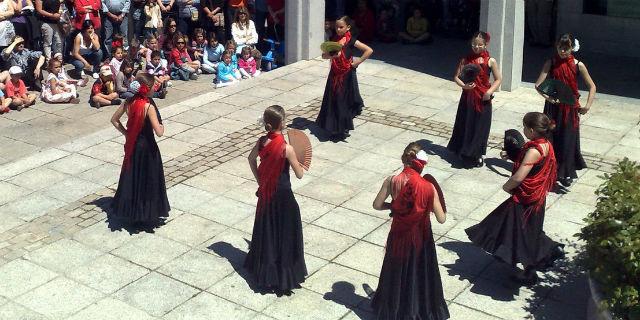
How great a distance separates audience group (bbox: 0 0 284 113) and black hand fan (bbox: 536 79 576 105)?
6.63 m

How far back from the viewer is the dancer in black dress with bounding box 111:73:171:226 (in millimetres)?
A: 9859

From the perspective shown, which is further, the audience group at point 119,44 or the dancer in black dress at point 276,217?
the audience group at point 119,44

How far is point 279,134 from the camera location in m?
8.64

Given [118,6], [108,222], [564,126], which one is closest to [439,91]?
[564,126]

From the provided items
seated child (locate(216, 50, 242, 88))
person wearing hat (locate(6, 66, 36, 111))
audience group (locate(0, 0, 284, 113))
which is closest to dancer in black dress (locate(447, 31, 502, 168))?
seated child (locate(216, 50, 242, 88))

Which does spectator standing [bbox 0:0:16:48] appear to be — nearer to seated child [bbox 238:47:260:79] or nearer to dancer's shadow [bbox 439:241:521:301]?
seated child [bbox 238:47:260:79]

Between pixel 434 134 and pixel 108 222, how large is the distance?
5012 mm

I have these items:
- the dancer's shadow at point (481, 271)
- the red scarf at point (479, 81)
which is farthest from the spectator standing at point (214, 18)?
the dancer's shadow at point (481, 271)

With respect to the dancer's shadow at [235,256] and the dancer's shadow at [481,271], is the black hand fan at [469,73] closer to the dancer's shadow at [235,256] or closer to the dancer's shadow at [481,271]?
the dancer's shadow at [481,271]

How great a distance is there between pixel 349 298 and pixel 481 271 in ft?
4.63

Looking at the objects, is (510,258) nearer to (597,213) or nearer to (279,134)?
(597,213)

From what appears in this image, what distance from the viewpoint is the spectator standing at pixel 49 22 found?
16.4 metres

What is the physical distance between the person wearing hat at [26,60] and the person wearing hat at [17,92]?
1.43 ft

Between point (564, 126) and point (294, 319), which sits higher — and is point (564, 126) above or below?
above
